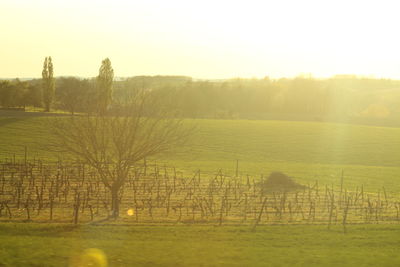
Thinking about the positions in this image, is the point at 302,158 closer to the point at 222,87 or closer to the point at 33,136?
the point at 33,136

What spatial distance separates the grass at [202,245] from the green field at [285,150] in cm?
1802

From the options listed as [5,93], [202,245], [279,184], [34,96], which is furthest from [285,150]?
[5,93]

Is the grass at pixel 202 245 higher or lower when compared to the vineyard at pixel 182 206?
A: higher

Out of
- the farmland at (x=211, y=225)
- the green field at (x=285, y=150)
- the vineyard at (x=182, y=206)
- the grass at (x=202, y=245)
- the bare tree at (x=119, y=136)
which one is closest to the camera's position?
the grass at (x=202, y=245)

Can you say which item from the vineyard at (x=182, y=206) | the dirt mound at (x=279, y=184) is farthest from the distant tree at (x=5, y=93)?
the dirt mound at (x=279, y=184)

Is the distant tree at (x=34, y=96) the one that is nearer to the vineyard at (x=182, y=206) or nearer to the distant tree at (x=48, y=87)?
the distant tree at (x=48, y=87)

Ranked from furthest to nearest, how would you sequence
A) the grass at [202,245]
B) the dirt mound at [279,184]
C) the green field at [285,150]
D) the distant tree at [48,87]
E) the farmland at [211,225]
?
the distant tree at [48,87] < the green field at [285,150] < the dirt mound at [279,184] < the farmland at [211,225] < the grass at [202,245]

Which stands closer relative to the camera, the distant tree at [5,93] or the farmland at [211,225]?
the farmland at [211,225]

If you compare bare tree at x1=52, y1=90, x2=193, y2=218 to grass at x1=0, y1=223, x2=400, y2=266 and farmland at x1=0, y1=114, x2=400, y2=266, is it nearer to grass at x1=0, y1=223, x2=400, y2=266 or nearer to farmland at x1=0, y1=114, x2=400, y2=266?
farmland at x1=0, y1=114, x2=400, y2=266

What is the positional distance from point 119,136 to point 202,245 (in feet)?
23.5

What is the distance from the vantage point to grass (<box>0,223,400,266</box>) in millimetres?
13602

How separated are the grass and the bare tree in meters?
3.31

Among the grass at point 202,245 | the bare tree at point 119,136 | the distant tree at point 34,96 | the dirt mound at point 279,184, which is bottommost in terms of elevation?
the dirt mound at point 279,184

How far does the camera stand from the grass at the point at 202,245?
1360 cm
